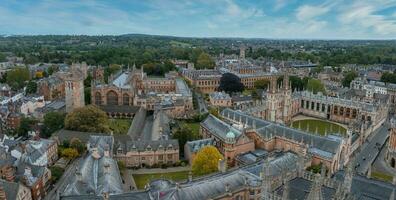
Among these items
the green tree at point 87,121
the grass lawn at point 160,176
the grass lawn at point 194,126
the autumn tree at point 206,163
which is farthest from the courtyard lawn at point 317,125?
the green tree at point 87,121

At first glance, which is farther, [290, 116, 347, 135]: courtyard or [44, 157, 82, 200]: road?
[290, 116, 347, 135]: courtyard

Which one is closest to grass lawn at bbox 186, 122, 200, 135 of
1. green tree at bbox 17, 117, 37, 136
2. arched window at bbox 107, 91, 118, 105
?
arched window at bbox 107, 91, 118, 105

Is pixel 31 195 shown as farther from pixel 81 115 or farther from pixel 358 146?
pixel 358 146

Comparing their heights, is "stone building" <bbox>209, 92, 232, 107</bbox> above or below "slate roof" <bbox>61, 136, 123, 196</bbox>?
above

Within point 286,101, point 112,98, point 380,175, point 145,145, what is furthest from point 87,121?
point 380,175

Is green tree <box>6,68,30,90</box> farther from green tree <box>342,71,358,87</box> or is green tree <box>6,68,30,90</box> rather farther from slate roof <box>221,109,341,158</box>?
green tree <box>342,71,358,87</box>

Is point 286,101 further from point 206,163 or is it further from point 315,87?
point 206,163

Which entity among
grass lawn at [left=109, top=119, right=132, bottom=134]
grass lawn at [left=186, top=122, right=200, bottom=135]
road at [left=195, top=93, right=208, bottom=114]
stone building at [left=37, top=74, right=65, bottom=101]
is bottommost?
grass lawn at [left=186, top=122, right=200, bottom=135]

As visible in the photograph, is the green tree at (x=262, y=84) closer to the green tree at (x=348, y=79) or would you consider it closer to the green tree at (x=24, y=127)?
the green tree at (x=348, y=79)
